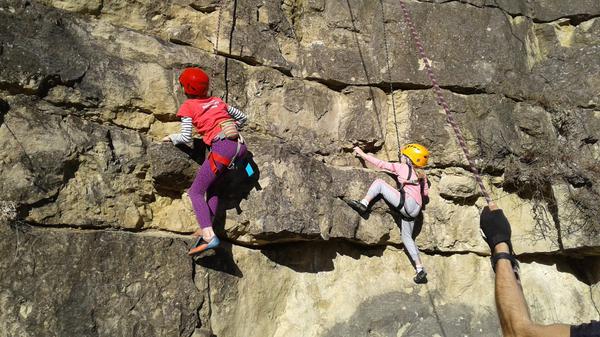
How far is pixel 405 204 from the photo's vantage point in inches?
255

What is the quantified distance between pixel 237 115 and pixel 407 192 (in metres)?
2.16

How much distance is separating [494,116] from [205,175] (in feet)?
13.1

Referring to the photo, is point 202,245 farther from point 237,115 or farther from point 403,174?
point 403,174

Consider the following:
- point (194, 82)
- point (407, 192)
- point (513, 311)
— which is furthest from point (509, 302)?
point (194, 82)

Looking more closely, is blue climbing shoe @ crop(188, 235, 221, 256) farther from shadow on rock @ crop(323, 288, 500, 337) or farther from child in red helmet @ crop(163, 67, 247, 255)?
shadow on rock @ crop(323, 288, 500, 337)

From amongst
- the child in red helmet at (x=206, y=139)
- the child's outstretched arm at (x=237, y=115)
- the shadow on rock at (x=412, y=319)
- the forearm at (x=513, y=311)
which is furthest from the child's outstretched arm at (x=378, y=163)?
the forearm at (x=513, y=311)

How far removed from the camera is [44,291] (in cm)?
484

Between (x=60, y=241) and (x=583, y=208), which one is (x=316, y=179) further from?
(x=583, y=208)

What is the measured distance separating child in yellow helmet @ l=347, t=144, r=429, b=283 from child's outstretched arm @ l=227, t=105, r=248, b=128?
1520mm

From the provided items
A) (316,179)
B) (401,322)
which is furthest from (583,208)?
(316,179)

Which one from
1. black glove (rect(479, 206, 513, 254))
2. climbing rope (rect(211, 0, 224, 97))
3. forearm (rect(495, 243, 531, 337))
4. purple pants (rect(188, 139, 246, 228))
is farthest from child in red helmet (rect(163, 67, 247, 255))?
forearm (rect(495, 243, 531, 337))

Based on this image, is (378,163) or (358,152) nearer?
(378,163)

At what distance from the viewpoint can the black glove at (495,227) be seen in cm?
417

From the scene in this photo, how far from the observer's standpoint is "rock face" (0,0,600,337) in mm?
5172
